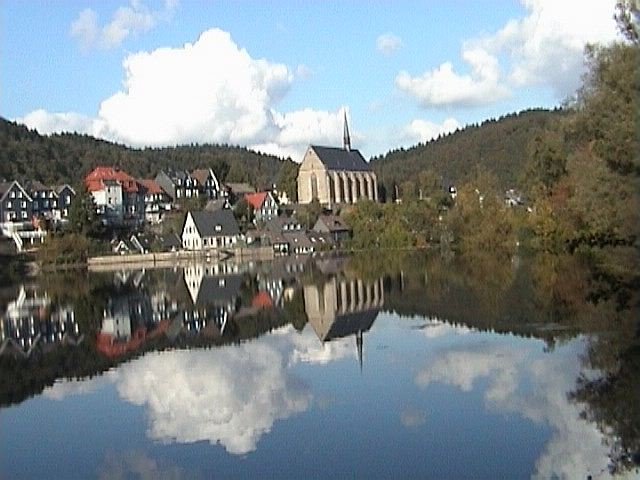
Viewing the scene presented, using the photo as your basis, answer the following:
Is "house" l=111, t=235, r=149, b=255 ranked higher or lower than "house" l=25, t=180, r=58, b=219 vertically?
lower

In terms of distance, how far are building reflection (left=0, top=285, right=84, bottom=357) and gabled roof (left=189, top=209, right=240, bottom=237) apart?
134ft

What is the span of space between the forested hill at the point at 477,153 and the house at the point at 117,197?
143 ft

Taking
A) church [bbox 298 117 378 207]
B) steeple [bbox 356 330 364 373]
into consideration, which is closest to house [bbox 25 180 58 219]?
church [bbox 298 117 378 207]

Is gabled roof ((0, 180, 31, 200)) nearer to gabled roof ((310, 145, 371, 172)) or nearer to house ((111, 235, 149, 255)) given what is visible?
house ((111, 235, 149, 255))

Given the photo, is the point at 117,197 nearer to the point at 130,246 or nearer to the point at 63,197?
the point at 63,197

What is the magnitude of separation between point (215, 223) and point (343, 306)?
5301cm

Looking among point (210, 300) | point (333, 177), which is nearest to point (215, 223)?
point (333, 177)

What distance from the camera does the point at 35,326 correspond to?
96.9 ft

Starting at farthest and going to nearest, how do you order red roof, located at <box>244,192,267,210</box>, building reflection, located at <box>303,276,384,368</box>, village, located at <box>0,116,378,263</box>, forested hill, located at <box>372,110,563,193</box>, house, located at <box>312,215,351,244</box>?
forested hill, located at <box>372,110,563,193</box>
red roof, located at <box>244,192,267,210</box>
house, located at <box>312,215,351,244</box>
village, located at <box>0,116,378,263</box>
building reflection, located at <box>303,276,384,368</box>

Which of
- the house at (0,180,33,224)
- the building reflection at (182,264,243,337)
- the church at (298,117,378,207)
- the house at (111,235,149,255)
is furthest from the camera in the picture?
the church at (298,117,378,207)

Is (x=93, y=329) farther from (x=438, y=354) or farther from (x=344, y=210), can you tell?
(x=344, y=210)

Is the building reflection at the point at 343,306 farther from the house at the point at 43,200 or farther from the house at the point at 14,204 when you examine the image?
the house at the point at 43,200

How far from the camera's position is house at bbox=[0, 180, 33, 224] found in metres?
83.8

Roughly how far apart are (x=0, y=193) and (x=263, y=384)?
74.6 m
